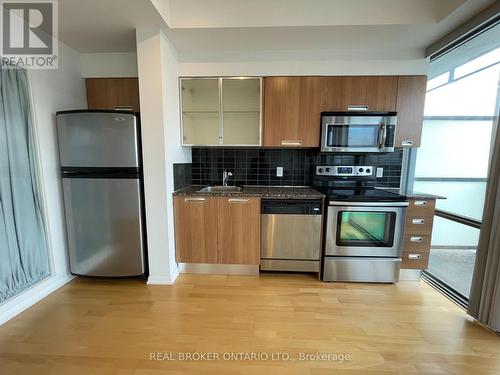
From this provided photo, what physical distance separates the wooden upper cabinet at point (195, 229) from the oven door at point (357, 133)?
1456 millimetres

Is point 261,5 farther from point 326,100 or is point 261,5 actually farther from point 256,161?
point 256,161

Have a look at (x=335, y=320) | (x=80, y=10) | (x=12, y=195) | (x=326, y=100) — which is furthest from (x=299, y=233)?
(x=80, y=10)

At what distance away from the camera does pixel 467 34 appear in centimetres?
189

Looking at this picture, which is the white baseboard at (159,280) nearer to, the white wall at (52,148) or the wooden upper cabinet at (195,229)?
the wooden upper cabinet at (195,229)

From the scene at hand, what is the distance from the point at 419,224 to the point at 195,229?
237cm

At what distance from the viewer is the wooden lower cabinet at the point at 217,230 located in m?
2.31

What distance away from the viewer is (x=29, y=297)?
191 centimetres

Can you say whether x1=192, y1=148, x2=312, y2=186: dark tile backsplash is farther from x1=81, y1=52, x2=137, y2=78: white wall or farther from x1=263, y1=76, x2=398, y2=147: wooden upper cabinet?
x1=81, y1=52, x2=137, y2=78: white wall

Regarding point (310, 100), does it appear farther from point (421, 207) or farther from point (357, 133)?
point (421, 207)

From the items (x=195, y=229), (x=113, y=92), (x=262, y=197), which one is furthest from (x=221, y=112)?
(x=195, y=229)

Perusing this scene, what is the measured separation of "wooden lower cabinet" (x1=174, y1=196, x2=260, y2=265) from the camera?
7.59 ft

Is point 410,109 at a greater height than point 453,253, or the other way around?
point 410,109

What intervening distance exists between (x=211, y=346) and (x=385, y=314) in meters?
1.47

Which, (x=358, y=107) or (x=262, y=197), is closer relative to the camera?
(x=262, y=197)
